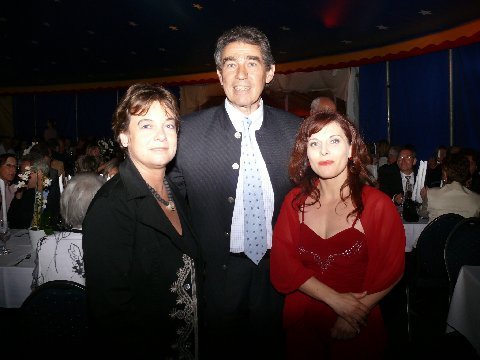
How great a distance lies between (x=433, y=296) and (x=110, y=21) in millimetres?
6569

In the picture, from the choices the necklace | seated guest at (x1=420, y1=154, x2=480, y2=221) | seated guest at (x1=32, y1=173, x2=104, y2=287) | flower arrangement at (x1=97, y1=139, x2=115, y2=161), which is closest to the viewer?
the necklace

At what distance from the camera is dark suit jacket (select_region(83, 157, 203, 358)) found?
1.43 m

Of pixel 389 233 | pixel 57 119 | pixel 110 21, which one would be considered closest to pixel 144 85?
pixel 389 233

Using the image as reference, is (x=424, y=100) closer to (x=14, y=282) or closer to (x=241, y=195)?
(x=241, y=195)

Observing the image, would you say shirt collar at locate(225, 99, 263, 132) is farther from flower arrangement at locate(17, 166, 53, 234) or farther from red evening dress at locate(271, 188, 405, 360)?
flower arrangement at locate(17, 166, 53, 234)

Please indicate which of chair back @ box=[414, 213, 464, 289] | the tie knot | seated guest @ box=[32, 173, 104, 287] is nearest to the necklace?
the tie knot

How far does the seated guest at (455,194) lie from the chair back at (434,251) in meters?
0.49

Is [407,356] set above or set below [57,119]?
below

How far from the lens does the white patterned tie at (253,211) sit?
205 cm

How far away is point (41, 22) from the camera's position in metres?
7.61

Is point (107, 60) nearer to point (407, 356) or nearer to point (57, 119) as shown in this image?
point (57, 119)

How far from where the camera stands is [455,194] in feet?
13.2

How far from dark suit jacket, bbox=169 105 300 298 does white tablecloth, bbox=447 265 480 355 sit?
1.35 metres

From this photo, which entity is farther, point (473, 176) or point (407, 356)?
point (473, 176)
